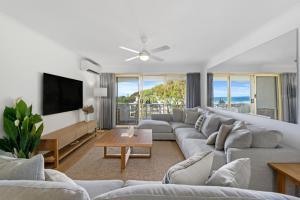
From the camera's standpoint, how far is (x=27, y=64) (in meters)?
3.38

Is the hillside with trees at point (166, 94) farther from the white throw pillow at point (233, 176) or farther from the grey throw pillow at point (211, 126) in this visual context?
the white throw pillow at point (233, 176)

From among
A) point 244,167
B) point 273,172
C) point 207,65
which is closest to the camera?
point 244,167

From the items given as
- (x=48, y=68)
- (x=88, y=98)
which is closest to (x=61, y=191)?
(x=48, y=68)

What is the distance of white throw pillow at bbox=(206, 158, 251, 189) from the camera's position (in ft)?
3.74

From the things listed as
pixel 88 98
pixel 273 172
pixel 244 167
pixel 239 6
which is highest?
pixel 239 6

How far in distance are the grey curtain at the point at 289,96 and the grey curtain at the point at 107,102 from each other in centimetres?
570

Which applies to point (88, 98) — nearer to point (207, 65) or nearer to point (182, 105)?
point (182, 105)

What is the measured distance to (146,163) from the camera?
3572mm

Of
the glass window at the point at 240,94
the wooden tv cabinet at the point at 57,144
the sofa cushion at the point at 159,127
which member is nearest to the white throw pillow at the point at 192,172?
the wooden tv cabinet at the point at 57,144

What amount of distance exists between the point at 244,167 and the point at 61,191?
1.10 meters

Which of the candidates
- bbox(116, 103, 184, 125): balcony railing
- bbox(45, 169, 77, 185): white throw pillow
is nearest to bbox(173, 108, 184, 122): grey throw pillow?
bbox(116, 103, 184, 125): balcony railing

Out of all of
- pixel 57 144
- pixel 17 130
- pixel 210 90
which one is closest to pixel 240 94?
pixel 210 90

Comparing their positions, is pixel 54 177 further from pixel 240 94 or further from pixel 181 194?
pixel 240 94

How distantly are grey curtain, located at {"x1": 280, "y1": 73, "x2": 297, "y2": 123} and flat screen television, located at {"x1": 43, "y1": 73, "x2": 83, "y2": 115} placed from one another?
13.3 ft
